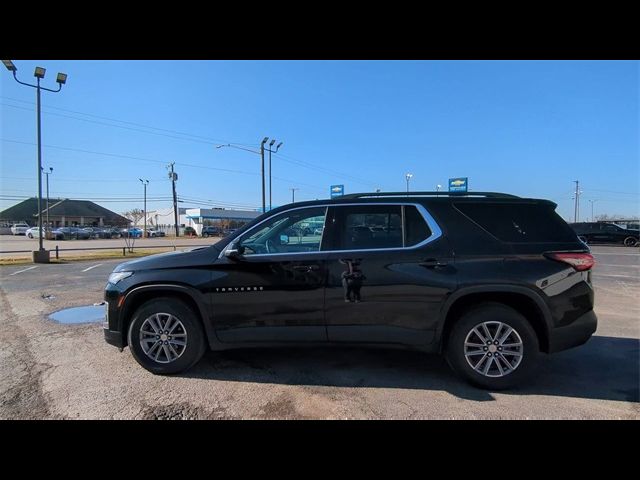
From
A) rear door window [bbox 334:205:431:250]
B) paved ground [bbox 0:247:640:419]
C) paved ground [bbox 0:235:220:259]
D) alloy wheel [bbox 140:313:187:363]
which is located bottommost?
paved ground [bbox 0:247:640:419]

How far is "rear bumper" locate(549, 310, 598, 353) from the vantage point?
371 centimetres

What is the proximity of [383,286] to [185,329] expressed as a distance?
7.00ft

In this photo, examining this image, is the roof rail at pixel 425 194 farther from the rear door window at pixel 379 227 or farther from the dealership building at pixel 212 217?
the dealership building at pixel 212 217

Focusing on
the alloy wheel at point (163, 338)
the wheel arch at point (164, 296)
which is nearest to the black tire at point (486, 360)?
the wheel arch at point (164, 296)

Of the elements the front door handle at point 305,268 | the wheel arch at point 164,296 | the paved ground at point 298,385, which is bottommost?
the paved ground at point 298,385

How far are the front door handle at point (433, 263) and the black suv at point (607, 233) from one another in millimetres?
30761

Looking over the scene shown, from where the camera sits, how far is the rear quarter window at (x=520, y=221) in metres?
3.84

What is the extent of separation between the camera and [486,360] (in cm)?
374

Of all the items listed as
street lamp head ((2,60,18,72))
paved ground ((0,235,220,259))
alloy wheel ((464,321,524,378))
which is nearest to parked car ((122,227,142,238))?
paved ground ((0,235,220,259))

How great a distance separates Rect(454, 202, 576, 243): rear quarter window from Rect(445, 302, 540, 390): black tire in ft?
2.40

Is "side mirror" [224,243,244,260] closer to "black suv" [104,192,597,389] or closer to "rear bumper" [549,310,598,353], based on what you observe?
"black suv" [104,192,597,389]
